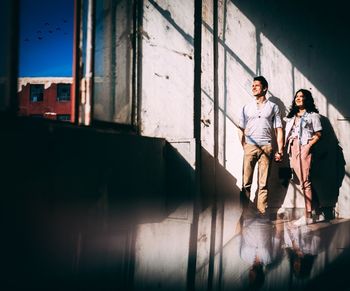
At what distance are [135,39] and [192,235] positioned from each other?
125 inches

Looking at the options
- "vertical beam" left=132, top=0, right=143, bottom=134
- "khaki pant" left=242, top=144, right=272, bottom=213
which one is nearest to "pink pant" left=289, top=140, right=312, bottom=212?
"khaki pant" left=242, top=144, right=272, bottom=213

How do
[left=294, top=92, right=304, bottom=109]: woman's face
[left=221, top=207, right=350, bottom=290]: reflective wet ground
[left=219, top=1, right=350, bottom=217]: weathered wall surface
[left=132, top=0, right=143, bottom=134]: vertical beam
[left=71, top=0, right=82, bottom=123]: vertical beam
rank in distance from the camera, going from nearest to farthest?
[left=221, top=207, right=350, bottom=290]: reflective wet ground < [left=71, top=0, right=82, bottom=123]: vertical beam < [left=294, top=92, right=304, bottom=109]: woman's face < [left=219, top=1, right=350, bottom=217]: weathered wall surface < [left=132, top=0, right=143, bottom=134]: vertical beam

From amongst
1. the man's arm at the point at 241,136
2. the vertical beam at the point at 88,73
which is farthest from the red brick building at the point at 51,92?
the vertical beam at the point at 88,73

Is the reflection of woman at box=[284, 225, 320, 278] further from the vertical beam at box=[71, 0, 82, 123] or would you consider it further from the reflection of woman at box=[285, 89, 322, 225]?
the vertical beam at box=[71, 0, 82, 123]

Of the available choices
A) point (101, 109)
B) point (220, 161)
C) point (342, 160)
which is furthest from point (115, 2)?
point (342, 160)

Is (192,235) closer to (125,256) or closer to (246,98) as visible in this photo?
(125,256)

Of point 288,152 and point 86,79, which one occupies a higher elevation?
point 86,79

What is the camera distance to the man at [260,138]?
14.9ft

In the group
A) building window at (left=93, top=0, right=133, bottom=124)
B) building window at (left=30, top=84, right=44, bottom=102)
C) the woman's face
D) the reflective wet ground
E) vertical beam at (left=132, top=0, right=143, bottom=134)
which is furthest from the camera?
building window at (left=30, top=84, right=44, bottom=102)

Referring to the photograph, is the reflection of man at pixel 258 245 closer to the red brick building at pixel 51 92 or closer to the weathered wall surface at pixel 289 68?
the weathered wall surface at pixel 289 68

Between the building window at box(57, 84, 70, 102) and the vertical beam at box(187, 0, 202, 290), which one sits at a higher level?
the building window at box(57, 84, 70, 102)

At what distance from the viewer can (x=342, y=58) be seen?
15.3ft

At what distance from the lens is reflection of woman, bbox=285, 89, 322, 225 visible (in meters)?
4.34

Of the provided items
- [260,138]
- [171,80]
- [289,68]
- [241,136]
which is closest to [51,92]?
[171,80]
